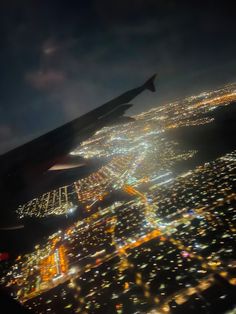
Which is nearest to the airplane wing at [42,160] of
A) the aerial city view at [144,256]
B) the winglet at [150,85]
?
the aerial city view at [144,256]

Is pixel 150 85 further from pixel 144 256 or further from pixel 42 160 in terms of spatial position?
pixel 144 256

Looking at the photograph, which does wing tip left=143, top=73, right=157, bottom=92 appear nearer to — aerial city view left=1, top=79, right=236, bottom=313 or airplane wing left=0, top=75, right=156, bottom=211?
airplane wing left=0, top=75, right=156, bottom=211

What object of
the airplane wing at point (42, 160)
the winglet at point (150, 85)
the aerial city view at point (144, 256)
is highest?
the winglet at point (150, 85)

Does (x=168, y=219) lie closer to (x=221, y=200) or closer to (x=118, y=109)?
(x=221, y=200)

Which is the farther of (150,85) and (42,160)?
(150,85)

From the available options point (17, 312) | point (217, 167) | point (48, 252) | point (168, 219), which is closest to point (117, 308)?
point (17, 312)

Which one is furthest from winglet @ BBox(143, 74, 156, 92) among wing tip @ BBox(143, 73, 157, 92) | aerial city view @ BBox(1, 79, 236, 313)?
aerial city view @ BBox(1, 79, 236, 313)

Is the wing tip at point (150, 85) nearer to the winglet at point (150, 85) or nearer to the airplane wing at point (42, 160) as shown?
the winglet at point (150, 85)

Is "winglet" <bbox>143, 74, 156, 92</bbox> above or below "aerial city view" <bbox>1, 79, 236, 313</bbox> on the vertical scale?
above

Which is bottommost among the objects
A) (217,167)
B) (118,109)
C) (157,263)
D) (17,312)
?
(217,167)

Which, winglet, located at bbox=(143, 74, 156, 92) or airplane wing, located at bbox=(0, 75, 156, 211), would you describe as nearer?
airplane wing, located at bbox=(0, 75, 156, 211)

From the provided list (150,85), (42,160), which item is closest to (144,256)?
(42,160)
